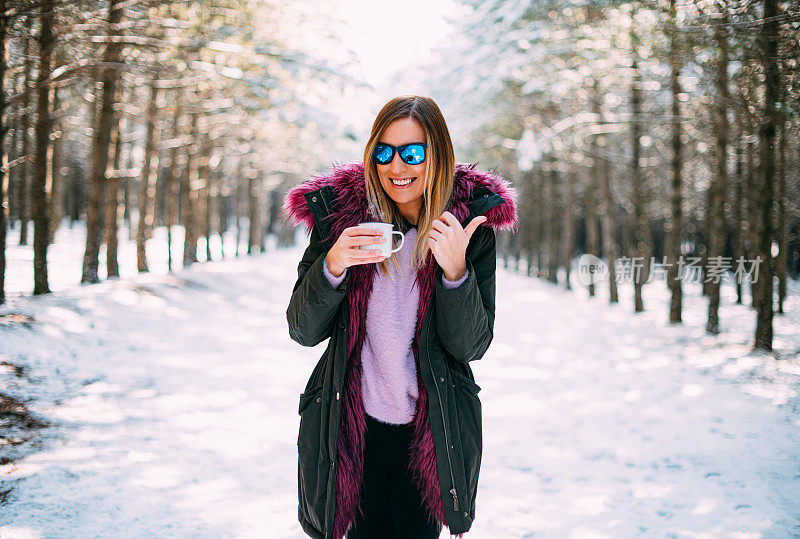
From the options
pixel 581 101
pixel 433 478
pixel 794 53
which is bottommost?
pixel 433 478

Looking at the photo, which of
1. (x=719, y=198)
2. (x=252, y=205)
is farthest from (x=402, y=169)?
(x=252, y=205)

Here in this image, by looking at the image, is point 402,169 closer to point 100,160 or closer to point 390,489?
point 390,489

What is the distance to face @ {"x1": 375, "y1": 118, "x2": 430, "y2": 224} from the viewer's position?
195 cm

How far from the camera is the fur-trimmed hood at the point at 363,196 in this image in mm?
2041

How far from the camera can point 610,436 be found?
5457mm

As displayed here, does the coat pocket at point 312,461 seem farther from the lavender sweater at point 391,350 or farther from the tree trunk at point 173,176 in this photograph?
the tree trunk at point 173,176

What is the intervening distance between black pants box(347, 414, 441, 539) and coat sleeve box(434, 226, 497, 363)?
362 millimetres

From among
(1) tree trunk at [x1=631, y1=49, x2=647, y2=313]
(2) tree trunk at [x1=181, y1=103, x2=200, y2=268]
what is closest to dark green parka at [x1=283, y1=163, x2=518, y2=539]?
(1) tree trunk at [x1=631, y1=49, x2=647, y2=313]

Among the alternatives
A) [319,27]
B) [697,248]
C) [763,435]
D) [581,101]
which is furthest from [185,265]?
[697,248]

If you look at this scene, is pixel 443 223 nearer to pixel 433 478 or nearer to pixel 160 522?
pixel 433 478

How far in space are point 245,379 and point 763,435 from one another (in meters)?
5.72

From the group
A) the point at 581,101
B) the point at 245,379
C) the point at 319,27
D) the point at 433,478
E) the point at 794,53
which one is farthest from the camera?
the point at 581,101

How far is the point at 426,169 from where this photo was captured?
1.96 meters

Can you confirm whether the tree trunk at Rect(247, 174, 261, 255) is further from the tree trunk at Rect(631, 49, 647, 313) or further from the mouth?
the mouth
